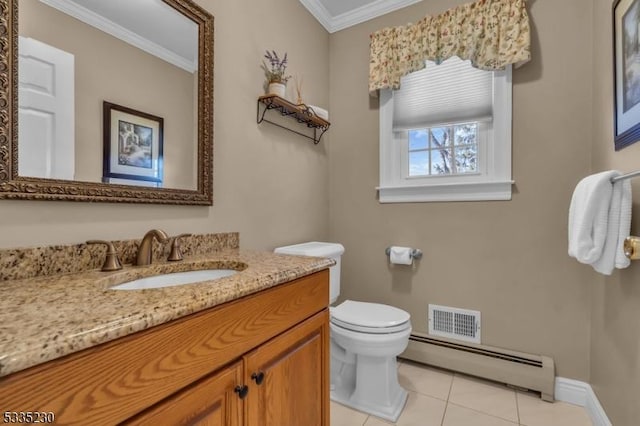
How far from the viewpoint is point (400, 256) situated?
2000mm

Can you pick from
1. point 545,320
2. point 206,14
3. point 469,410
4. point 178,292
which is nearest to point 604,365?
point 545,320

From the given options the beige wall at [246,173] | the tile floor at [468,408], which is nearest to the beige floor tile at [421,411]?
the tile floor at [468,408]

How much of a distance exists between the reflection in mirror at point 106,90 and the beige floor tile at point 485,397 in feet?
6.00

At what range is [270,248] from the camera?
1738 millimetres

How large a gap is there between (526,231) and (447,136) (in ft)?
2.54

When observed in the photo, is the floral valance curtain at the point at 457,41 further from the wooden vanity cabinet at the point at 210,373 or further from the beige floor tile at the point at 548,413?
the beige floor tile at the point at 548,413

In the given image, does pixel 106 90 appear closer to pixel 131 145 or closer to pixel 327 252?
pixel 131 145

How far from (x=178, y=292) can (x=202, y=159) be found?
32.3 inches

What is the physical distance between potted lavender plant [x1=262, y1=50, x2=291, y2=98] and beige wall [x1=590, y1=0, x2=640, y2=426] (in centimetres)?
157

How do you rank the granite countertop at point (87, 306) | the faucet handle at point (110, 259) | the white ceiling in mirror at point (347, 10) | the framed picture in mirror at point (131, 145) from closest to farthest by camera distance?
the granite countertop at point (87, 306) → the faucet handle at point (110, 259) → the framed picture in mirror at point (131, 145) → the white ceiling in mirror at point (347, 10)

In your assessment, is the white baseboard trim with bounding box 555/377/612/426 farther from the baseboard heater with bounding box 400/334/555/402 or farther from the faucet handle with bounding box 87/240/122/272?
the faucet handle with bounding box 87/240/122/272

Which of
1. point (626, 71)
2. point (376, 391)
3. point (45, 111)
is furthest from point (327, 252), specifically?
point (626, 71)

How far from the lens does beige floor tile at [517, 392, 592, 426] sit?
1448 millimetres

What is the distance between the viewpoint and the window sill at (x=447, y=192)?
1.79 metres
